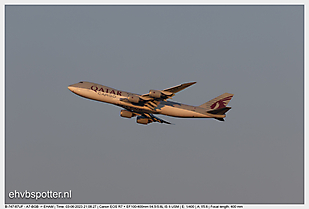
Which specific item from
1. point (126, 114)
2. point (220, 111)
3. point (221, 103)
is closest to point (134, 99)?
point (126, 114)

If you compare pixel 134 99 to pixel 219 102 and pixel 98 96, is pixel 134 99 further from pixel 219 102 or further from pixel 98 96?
pixel 219 102

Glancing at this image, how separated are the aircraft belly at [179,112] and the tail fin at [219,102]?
11.7ft

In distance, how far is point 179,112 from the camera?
82.9m

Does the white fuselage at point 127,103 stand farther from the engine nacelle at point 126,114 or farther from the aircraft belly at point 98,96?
the engine nacelle at point 126,114

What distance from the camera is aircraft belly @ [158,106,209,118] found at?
82438mm

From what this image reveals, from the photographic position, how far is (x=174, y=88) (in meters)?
77.1

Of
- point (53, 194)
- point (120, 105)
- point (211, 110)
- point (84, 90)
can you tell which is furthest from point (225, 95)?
point (53, 194)

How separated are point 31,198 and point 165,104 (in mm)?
27818

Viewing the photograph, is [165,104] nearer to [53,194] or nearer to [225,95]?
[225,95]

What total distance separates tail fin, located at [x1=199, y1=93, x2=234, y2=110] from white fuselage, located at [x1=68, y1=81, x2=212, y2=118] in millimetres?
2691

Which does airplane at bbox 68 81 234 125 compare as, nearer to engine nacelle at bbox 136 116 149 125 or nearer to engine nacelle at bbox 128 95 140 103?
engine nacelle at bbox 128 95 140 103

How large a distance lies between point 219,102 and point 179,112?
29.8ft

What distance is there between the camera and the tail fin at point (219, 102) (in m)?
86.7

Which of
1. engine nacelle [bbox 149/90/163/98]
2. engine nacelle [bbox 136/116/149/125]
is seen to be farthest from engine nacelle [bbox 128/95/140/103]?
engine nacelle [bbox 136/116/149/125]
